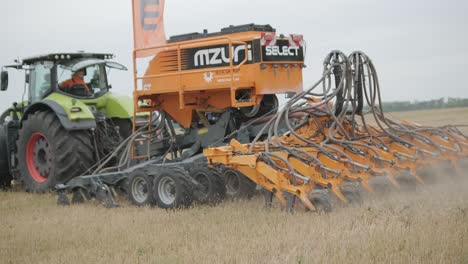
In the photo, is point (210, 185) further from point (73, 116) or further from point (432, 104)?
point (432, 104)

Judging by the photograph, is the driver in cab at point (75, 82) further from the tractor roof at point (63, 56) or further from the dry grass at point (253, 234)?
the dry grass at point (253, 234)

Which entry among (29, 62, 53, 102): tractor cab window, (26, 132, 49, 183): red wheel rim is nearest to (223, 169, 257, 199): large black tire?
(26, 132, 49, 183): red wheel rim

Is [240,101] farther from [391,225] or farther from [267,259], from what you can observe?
[267,259]

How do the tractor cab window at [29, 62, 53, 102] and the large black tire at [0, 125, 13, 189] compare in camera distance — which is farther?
the large black tire at [0, 125, 13, 189]

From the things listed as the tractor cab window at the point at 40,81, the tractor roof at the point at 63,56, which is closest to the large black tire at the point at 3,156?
the tractor cab window at the point at 40,81

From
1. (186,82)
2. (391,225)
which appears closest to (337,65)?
(186,82)

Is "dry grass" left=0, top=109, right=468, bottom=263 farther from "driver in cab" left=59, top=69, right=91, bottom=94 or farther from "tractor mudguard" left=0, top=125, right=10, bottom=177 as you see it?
"tractor mudguard" left=0, top=125, right=10, bottom=177

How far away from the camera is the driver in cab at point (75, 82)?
38.4 feet

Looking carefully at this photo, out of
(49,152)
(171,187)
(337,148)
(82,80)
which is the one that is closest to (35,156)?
(49,152)

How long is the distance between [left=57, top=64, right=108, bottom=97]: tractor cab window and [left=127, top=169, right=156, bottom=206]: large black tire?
308 centimetres

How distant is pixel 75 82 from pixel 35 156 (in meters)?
1.35

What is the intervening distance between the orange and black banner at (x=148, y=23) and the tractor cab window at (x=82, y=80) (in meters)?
0.84

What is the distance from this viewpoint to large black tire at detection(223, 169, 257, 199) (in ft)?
29.5

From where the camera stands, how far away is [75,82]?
11758mm
